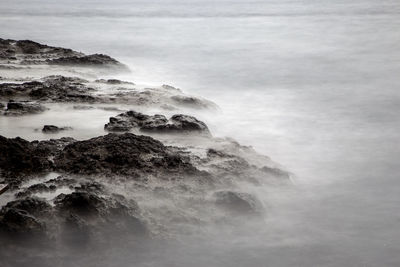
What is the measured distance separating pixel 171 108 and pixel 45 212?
344cm

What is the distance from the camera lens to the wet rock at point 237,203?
4.51m

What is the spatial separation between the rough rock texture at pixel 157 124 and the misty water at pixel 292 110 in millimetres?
250

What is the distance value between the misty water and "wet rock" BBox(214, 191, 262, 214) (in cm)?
18

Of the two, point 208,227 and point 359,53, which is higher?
point 359,53

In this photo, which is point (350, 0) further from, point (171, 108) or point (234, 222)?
point (234, 222)

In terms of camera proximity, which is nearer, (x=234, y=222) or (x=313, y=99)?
(x=234, y=222)

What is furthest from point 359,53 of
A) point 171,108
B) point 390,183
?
point 390,183

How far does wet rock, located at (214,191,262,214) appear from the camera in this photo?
14.8 feet

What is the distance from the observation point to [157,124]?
6117 mm

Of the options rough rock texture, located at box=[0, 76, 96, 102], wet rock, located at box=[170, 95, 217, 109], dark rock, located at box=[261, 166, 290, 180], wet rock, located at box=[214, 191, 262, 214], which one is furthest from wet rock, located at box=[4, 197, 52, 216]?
wet rock, located at box=[170, 95, 217, 109]

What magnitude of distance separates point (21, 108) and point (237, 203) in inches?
132

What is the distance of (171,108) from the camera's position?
7375 millimetres

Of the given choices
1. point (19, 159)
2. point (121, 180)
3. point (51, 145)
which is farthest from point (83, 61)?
point (121, 180)

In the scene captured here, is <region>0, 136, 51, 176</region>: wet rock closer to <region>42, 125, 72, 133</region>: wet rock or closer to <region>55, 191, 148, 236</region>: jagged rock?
<region>55, 191, 148, 236</region>: jagged rock
